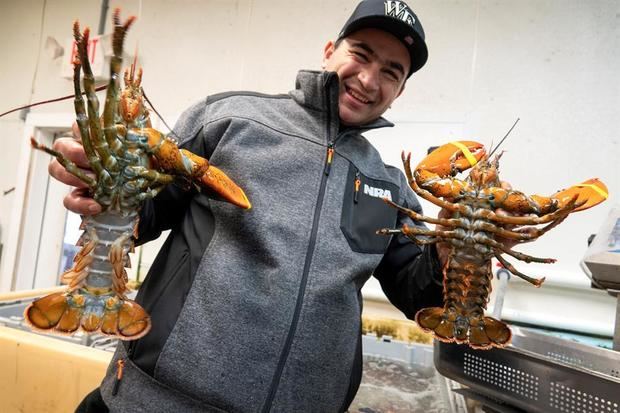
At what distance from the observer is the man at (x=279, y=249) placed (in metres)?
0.92

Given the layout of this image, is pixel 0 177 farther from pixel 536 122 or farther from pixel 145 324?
pixel 536 122

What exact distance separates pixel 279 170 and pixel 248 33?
2139 mm

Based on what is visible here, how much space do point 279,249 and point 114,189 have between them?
1.35 feet

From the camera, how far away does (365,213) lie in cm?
117

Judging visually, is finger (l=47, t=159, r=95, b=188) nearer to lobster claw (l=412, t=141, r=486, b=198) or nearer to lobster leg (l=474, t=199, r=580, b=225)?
lobster claw (l=412, t=141, r=486, b=198)

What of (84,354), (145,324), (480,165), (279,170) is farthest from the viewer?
(84,354)

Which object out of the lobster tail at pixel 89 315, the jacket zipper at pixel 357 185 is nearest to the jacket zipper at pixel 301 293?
the jacket zipper at pixel 357 185

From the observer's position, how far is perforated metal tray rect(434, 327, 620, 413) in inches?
38.2

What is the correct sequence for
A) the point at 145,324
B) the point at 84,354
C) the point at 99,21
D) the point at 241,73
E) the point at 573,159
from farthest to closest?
the point at 99,21 → the point at 241,73 → the point at 573,159 → the point at 84,354 → the point at 145,324

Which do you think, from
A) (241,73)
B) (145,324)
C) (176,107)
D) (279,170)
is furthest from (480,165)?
(176,107)

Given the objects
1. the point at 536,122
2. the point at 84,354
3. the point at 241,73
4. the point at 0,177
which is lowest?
the point at 84,354

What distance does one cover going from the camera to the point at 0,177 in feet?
11.1

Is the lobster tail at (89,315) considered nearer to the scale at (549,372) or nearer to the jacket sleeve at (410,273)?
the jacket sleeve at (410,273)

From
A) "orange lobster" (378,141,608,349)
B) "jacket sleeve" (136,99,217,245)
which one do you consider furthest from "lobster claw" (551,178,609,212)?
"jacket sleeve" (136,99,217,245)
